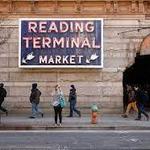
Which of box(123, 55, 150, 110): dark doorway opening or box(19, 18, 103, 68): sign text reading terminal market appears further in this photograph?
box(123, 55, 150, 110): dark doorway opening

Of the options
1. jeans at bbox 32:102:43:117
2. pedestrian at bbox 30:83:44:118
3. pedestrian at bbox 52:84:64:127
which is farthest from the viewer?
jeans at bbox 32:102:43:117

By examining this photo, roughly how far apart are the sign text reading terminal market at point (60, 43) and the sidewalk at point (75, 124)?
3268mm

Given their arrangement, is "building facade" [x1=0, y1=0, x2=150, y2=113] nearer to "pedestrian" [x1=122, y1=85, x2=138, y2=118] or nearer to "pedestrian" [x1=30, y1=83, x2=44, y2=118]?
"pedestrian" [x1=122, y1=85, x2=138, y2=118]

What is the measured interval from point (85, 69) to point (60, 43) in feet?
5.94

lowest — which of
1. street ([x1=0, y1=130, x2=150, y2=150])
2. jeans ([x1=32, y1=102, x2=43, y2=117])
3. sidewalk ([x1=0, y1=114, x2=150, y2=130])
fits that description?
street ([x1=0, y1=130, x2=150, y2=150])

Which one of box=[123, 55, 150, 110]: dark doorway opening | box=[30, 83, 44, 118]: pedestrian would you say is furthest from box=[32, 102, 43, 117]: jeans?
box=[123, 55, 150, 110]: dark doorway opening

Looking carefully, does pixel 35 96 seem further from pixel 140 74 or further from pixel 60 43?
pixel 140 74

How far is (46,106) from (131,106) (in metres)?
4.26

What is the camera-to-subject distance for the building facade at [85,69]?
29.4 metres

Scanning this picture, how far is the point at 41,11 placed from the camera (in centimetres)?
2959

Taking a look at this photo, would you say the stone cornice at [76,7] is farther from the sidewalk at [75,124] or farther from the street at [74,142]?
the street at [74,142]

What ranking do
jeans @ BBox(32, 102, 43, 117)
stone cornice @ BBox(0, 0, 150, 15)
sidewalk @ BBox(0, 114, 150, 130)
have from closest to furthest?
1. sidewalk @ BBox(0, 114, 150, 130)
2. jeans @ BBox(32, 102, 43, 117)
3. stone cornice @ BBox(0, 0, 150, 15)

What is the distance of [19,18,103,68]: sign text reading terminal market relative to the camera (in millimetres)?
29406

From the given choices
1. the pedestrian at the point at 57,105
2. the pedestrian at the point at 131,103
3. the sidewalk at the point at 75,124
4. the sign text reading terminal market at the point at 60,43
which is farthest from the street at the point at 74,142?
the sign text reading terminal market at the point at 60,43
